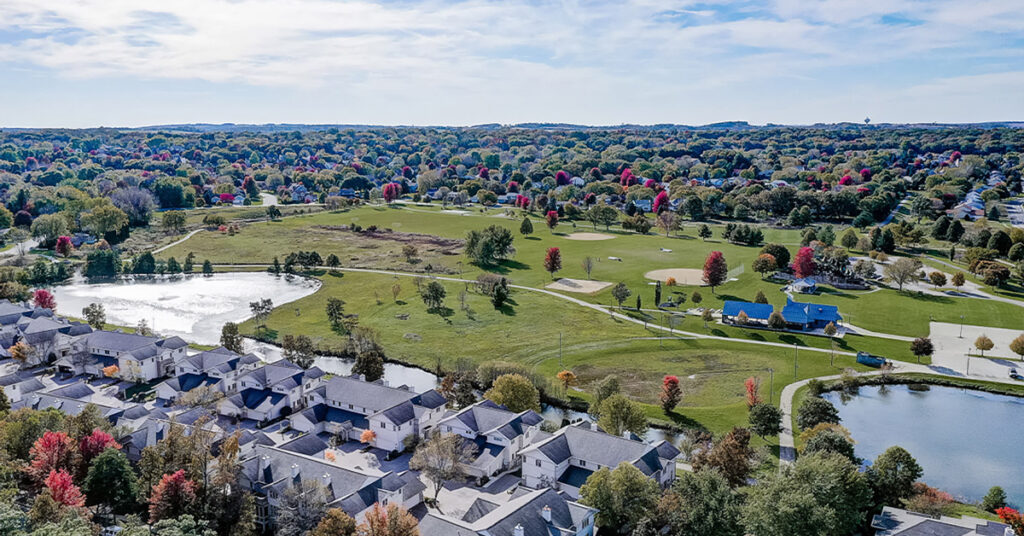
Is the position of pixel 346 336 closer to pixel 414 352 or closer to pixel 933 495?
pixel 414 352

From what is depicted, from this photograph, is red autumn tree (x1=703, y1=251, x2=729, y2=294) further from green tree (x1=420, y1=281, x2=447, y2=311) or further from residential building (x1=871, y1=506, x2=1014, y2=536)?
residential building (x1=871, y1=506, x2=1014, y2=536)

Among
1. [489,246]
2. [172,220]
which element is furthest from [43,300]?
[489,246]

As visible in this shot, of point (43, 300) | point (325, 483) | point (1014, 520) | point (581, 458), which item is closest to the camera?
point (1014, 520)

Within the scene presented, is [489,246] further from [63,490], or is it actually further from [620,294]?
[63,490]

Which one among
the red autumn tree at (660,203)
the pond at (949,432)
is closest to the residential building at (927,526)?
the pond at (949,432)

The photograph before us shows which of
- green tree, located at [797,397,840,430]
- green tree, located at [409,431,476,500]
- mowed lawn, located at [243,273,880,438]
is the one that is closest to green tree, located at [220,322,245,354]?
mowed lawn, located at [243,273,880,438]

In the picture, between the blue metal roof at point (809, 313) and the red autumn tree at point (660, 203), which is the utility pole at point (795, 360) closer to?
the blue metal roof at point (809, 313)

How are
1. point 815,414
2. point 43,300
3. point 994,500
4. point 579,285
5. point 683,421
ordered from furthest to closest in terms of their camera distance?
point 579,285
point 43,300
point 683,421
point 815,414
point 994,500
